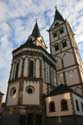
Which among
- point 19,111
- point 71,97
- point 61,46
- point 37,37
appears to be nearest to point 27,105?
point 19,111

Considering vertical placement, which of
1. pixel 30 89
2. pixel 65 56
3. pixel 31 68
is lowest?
pixel 30 89

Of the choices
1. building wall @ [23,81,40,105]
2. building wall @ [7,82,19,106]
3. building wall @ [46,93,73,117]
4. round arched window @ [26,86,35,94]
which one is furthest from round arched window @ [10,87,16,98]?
building wall @ [46,93,73,117]

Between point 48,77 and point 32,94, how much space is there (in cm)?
544

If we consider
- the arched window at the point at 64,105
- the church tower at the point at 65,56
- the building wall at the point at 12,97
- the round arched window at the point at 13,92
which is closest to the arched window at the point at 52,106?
the arched window at the point at 64,105

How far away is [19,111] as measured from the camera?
2028 cm

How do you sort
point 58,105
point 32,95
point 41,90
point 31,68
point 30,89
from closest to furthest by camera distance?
point 58,105, point 32,95, point 30,89, point 41,90, point 31,68

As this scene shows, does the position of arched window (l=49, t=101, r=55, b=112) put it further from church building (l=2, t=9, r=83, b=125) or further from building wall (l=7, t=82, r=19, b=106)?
building wall (l=7, t=82, r=19, b=106)

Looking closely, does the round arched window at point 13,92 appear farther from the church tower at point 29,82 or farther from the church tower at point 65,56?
the church tower at point 65,56

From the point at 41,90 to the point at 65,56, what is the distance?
43.5 ft

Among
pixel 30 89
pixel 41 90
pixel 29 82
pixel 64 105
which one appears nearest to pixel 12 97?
pixel 30 89

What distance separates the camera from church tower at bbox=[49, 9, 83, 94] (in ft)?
92.9

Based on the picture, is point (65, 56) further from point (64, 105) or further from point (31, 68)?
point (64, 105)

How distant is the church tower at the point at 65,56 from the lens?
28.3m

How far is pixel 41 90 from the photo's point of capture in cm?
2297
